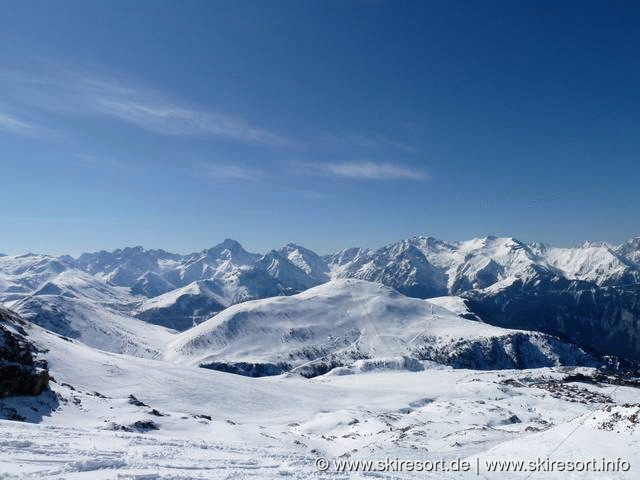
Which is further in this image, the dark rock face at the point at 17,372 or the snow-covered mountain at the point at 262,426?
the dark rock face at the point at 17,372

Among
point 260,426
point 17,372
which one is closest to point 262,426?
point 260,426

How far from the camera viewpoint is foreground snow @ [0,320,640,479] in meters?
24.0

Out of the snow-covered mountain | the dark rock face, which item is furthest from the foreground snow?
the dark rock face

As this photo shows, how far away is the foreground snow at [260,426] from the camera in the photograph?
24.0 metres

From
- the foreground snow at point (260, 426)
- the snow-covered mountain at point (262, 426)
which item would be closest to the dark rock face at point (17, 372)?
the snow-covered mountain at point (262, 426)

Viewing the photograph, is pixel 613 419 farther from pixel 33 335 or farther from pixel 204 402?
pixel 33 335

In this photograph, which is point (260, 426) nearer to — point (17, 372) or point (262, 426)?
point (262, 426)

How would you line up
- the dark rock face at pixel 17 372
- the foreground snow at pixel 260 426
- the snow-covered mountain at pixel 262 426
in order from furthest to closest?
the dark rock face at pixel 17 372 < the snow-covered mountain at pixel 262 426 < the foreground snow at pixel 260 426

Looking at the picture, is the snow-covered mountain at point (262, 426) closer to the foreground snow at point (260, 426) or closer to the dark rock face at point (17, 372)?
the foreground snow at point (260, 426)

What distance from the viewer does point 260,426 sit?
7131 cm

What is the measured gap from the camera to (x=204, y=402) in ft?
265

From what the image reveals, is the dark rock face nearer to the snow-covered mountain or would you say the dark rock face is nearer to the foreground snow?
the snow-covered mountain

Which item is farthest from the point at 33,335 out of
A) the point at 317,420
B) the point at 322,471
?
the point at 322,471

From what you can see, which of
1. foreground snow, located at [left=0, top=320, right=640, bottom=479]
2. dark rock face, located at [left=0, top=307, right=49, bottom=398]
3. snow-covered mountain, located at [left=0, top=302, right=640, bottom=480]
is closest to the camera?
foreground snow, located at [left=0, top=320, right=640, bottom=479]
